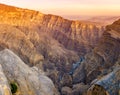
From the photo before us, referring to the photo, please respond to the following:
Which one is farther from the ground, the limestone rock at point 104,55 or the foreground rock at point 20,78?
the foreground rock at point 20,78

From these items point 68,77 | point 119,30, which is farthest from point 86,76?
point 119,30

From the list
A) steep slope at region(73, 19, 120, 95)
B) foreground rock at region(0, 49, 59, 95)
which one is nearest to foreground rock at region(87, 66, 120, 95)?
foreground rock at region(0, 49, 59, 95)

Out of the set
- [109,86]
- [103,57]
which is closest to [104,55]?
[103,57]

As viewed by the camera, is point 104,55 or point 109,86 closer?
point 109,86

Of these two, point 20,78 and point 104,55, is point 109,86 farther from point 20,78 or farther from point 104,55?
point 104,55

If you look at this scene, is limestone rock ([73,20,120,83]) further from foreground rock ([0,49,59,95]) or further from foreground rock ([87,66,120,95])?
foreground rock ([87,66,120,95])

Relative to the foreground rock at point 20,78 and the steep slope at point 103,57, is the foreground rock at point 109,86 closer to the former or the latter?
the foreground rock at point 20,78

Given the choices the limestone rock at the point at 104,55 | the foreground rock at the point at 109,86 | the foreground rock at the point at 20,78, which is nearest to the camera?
the foreground rock at the point at 109,86

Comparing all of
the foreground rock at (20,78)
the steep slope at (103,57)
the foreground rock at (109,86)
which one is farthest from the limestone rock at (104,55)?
the foreground rock at (109,86)

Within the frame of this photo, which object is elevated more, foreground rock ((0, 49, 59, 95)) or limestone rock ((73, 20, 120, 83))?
foreground rock ((0, 49, 59, 95))

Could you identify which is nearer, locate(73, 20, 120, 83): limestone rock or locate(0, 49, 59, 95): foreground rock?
locate(0, 49, 59, 95): foreground rock

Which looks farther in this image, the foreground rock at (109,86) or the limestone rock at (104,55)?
the limestone rock at (104,55)
